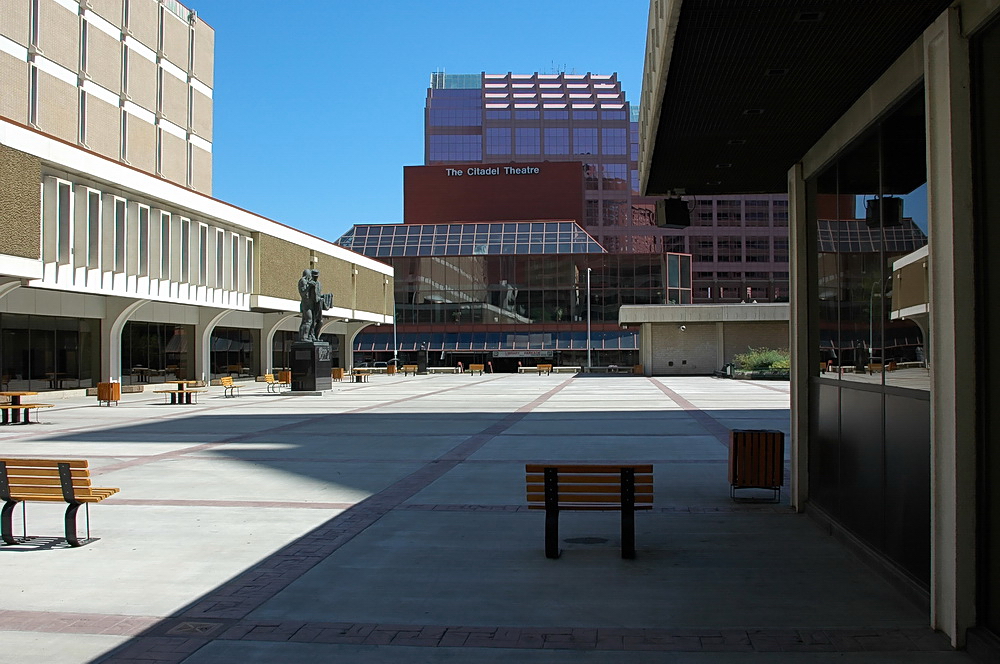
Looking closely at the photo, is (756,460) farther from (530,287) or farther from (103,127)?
(530,287)

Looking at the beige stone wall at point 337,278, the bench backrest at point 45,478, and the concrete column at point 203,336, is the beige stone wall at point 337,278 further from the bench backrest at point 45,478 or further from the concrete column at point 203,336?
the bench backrest at point 45,478

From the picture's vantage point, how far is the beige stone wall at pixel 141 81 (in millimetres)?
50094

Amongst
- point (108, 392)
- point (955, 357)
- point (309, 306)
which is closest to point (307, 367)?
point (309, 306)

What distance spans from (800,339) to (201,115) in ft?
184

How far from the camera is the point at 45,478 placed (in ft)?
28.3

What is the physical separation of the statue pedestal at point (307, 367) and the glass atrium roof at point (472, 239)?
137 feet

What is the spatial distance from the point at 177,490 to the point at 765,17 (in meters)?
9.33

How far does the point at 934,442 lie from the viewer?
5.79 metres

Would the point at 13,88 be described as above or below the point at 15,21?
below

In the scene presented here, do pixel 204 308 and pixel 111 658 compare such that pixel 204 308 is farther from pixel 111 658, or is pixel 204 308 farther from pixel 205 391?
pixel 111 658

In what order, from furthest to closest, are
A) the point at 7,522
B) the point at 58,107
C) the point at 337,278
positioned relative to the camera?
the point at 337,278 → the point at 58,107 → the point at 7,522

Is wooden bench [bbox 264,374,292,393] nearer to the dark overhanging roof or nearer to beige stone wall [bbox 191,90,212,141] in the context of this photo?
beige stone wall [bbox 191,90,212,141]

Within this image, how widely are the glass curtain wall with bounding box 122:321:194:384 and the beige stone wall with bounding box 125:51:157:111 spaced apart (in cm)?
1528

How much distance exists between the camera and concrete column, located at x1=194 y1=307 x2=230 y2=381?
4453cm
